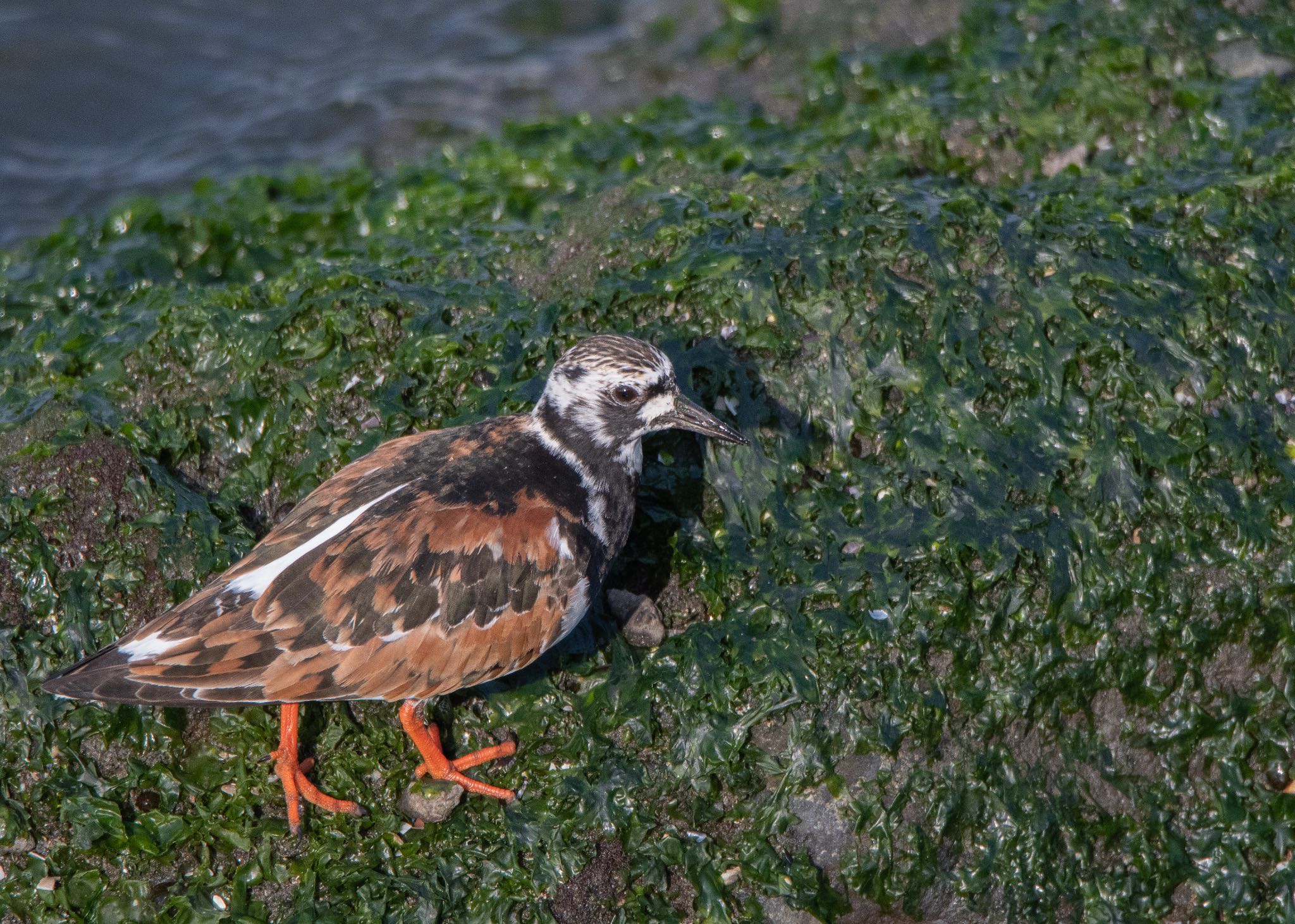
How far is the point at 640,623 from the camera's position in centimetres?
433

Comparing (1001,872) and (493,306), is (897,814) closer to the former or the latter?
(1001,872)

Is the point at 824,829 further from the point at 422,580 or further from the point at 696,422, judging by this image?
the point at 422,580

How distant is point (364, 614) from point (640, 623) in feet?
3.41

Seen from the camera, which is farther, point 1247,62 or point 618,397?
point 1247,62

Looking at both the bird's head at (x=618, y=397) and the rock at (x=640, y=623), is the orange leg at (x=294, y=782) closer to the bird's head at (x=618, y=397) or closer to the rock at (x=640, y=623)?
the rock at (x=640, y=623)

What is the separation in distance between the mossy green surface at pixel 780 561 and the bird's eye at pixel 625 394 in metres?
0.58

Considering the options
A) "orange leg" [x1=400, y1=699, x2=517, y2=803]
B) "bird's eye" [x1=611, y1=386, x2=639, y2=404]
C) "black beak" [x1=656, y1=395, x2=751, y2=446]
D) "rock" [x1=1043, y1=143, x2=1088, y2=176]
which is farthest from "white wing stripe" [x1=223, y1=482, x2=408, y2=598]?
"rock" [x1=1043, y1=143, x2=1088, y2=176]

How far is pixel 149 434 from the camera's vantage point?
4652 mm

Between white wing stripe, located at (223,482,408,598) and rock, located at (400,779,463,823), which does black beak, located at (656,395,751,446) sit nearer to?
white wing stripe, located at (223,482,408,598)

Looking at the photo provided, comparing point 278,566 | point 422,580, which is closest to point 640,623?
point 422,580

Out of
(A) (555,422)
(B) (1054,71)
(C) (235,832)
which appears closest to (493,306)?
(A) (555,422)

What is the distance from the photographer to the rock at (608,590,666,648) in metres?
4.32

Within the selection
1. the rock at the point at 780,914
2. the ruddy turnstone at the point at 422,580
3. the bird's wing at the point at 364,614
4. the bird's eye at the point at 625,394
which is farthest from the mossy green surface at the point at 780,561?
the bird's eye at the point at 625,394

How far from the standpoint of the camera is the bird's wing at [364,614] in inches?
148
